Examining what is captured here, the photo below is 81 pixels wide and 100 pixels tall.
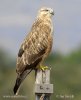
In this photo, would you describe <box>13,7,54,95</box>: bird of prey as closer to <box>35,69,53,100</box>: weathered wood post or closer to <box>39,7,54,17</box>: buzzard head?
<box>39,7,54,17</box>: buzzard head

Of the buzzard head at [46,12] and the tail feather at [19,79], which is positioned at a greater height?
the buzzard head at [46,12]

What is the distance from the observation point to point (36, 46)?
20.3 metres

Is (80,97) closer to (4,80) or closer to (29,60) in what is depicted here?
(4,80)

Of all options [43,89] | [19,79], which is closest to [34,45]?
[19,79]

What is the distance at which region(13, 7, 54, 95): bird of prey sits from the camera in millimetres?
19531

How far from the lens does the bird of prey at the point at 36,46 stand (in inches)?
769

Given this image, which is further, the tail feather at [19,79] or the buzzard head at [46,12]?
the buzzard head at [46,12]

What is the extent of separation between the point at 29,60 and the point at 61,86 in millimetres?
24971

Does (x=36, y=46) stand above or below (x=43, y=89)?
above

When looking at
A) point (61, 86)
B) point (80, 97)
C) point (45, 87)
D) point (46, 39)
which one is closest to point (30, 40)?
point (46, 39)

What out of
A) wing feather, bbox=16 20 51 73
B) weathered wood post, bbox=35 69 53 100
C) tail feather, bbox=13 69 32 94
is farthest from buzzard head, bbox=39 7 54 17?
weathered wood post, bbox=35 69 53 100

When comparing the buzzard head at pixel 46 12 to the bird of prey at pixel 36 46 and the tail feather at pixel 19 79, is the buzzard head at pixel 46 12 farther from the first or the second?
the tail feather at pixel 19 79

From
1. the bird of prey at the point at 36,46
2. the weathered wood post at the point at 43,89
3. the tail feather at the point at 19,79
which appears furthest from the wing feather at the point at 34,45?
the weathered wood post at the point at 43,89

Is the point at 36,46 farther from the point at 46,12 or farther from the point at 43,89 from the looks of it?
the point at 43,89
